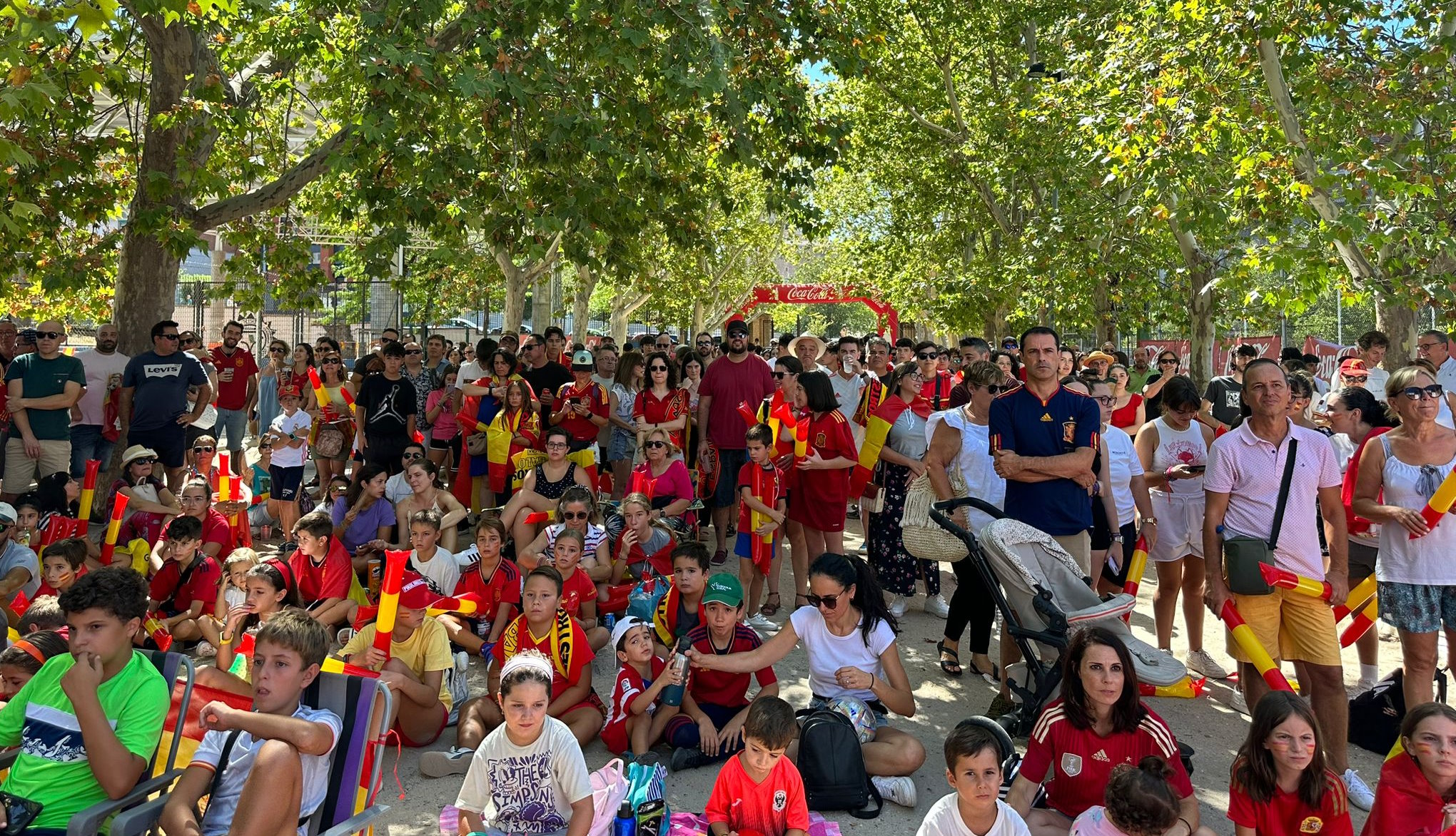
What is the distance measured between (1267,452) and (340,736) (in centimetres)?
394

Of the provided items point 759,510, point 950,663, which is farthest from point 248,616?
point 950,663

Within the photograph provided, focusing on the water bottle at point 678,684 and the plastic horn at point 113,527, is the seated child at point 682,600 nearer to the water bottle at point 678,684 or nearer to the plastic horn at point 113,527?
the water bottle at point 678,684

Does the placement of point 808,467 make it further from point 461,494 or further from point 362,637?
point 461,494

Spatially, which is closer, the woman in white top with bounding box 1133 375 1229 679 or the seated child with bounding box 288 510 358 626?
the woman in white top with bounding box 1133 375 1229 679

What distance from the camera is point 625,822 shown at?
402 cm

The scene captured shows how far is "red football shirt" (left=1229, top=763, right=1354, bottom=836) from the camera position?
3.47 m

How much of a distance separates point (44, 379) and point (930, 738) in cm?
774

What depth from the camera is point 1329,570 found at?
15.0 feet

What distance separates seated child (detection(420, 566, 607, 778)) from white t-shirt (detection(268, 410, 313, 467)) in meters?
4.97

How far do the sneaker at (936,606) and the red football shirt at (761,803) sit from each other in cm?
373

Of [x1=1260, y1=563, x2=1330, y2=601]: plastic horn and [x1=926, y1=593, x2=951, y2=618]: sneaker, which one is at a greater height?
[x1=1260, y1=563, x2=1330, y2=601]: plastic horn

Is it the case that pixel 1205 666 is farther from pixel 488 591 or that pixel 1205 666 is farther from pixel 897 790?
pixel 488 591

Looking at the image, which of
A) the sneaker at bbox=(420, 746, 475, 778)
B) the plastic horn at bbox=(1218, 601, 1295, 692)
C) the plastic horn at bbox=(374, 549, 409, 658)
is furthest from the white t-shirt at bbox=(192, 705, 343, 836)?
the plastic horn at bbox=(1218, 601, 1295, 692)

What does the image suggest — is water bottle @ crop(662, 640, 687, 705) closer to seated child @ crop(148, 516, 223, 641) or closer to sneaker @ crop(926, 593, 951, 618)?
sneaker @ crop(926, 593, 951, 618)
